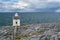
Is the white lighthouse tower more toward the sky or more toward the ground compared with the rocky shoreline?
more toward the sky

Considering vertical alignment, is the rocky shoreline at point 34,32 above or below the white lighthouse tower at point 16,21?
below

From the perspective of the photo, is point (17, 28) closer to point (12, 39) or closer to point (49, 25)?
point (12, 39)

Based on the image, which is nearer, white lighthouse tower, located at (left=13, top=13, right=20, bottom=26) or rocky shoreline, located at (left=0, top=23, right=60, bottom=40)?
rocky shoreline, located at (left=0, top=23, right=60, bottom=40)

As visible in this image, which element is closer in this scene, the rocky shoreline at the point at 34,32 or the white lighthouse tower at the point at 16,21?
the rocky shoreline at the point at 34,32

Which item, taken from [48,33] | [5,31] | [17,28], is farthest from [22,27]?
[48,33]

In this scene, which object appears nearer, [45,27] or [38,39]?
[38,39]

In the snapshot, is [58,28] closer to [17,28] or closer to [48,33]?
[48,33]

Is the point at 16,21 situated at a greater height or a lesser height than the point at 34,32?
greater

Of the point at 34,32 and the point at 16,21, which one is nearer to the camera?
the point at 34,32

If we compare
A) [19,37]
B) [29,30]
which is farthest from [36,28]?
[19,37]
